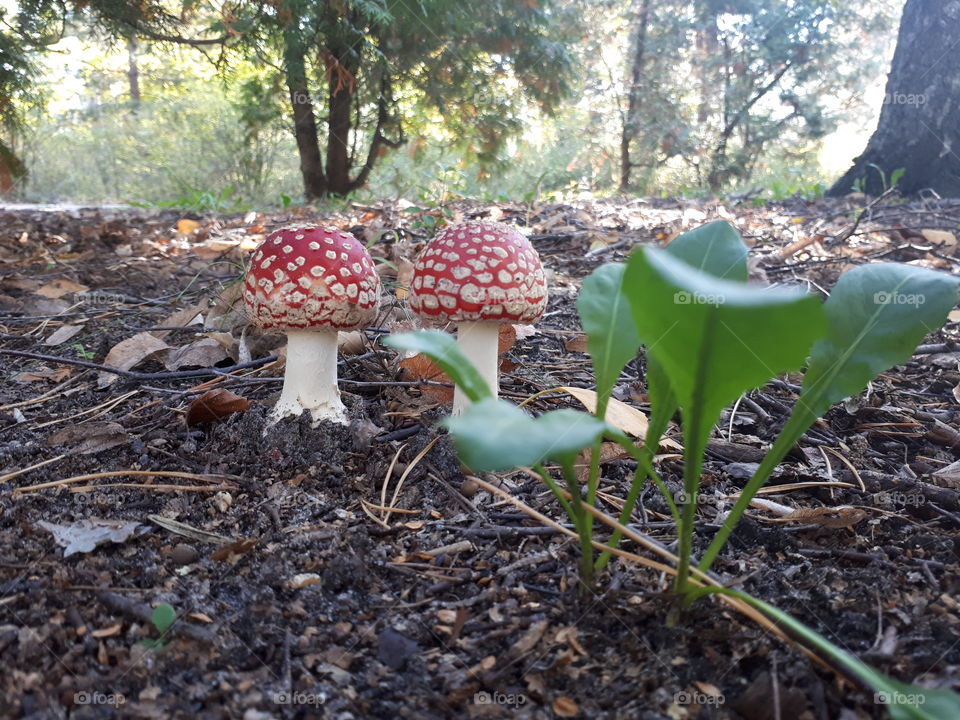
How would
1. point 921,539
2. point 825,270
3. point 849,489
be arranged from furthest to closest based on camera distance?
point 825,270 → point 849,489 → point 921,539

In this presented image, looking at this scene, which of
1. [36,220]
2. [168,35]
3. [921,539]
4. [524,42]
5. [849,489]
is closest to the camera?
[921,539]

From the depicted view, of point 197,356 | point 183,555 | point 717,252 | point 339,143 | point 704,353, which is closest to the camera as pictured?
point 704,353

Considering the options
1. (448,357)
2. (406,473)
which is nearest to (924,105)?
(406,473)

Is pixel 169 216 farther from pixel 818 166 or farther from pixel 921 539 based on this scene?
pixel 818 166

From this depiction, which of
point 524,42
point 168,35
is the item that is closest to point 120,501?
point 168,35

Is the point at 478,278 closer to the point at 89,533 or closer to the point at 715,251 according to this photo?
the point at 715,251

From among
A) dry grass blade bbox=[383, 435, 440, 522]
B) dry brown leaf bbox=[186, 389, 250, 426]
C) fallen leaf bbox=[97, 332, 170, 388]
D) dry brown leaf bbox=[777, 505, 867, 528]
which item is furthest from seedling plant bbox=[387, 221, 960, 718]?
fallen leaf bbox=[97, 332, 170, 388]
